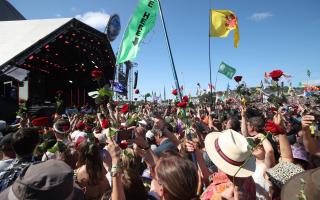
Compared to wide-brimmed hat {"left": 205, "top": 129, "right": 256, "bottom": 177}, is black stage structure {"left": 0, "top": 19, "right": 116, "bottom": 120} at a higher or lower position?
higher

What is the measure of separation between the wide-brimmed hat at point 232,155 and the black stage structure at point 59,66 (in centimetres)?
1383

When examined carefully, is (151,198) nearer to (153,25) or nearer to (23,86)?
(153,25)

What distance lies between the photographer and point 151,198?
2516mm

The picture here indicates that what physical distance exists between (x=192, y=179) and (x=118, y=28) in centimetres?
2417

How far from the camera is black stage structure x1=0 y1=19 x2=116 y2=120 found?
48.0 feet

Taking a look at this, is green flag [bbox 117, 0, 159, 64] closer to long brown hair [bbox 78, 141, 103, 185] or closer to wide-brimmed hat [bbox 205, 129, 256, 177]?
long brown hair [bbox 78, 141, 103, 185]

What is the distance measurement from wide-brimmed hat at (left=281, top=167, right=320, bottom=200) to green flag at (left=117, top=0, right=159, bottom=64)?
17.9 ft

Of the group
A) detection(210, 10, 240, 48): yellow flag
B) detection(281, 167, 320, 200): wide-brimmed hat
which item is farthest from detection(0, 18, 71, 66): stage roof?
detection(281, 167, 320, 200): wide-brimmed hat

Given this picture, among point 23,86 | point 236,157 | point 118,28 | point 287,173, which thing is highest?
point 118,28

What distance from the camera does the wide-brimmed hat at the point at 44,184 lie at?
62.0 inches

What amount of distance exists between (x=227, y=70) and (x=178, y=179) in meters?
11.7

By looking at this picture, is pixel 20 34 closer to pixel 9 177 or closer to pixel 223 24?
pixel 223 24

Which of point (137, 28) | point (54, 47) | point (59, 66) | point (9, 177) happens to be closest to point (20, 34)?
point (54, 47)

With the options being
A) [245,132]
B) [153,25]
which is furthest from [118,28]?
[245,132]
